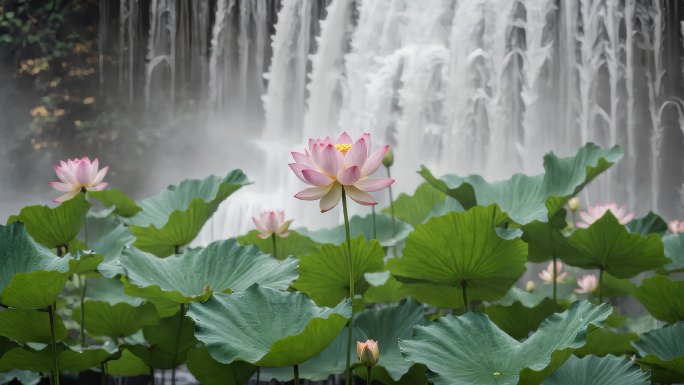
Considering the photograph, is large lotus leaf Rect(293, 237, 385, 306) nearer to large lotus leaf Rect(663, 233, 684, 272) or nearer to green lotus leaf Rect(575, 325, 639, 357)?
green lotus leaf Rect(575, 325, 639, 357)

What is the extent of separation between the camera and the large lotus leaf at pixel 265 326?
1.00 m

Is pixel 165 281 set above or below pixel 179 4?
below

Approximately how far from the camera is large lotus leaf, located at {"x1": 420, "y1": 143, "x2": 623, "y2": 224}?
1.54m

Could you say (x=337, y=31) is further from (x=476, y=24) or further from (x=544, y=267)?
A: (x=544, y=267)

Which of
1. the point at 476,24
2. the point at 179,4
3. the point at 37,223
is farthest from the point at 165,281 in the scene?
the point at 179,4

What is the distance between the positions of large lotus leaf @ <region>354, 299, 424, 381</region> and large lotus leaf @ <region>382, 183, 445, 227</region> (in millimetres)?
601

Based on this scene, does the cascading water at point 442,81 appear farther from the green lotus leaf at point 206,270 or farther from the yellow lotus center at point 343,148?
the yellow lotus center at point 343,148

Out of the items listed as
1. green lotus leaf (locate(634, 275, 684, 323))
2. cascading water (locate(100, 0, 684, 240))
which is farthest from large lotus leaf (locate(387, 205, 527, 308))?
cascading water (locate(100, 0, 684, 240))

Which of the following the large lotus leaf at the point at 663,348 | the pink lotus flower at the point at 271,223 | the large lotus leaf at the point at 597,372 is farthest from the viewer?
the pink lotus flower at the point at 271,223

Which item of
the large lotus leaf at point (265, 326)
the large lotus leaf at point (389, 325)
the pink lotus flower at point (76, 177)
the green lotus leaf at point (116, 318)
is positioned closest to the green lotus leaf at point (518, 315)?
the large lotus leaf at point (389, 325)

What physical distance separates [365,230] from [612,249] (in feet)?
2.30

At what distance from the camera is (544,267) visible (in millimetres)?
3178

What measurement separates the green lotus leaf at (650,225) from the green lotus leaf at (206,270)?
3.09 feet

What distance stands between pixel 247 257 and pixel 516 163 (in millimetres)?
2199
